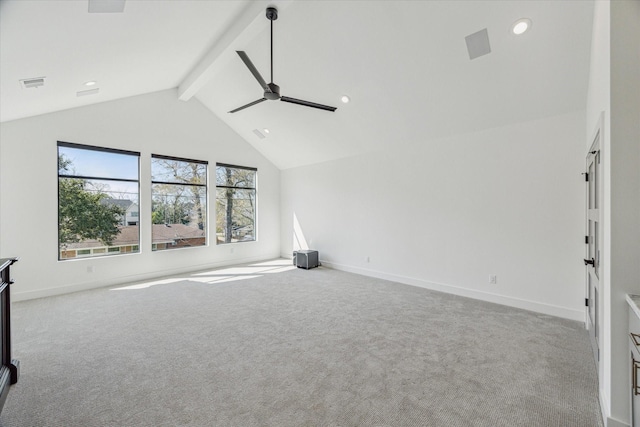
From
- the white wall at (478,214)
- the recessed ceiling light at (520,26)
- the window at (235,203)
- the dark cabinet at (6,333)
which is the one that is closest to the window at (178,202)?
the window at (235,203)

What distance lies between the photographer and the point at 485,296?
437cm

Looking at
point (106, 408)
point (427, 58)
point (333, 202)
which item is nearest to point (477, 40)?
point (427, 58)

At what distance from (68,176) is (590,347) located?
7.87 m

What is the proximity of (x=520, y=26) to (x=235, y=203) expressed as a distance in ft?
21.5

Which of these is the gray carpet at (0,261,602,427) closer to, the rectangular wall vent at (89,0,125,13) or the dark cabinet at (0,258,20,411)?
the dark cabinet at (0,258,20,411)

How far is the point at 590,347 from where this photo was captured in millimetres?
2887

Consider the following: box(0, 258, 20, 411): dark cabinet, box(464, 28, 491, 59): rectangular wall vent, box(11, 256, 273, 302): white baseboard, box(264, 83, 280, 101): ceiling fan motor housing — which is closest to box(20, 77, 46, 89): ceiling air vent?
box(0, 258, 20, 411): dark cabinet

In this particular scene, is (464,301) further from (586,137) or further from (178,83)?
(178,83)

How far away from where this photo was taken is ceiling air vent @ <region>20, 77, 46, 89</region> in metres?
3.16

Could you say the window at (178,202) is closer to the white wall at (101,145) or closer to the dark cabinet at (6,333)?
the white wall at (101,145)

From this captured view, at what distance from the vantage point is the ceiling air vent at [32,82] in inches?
125
